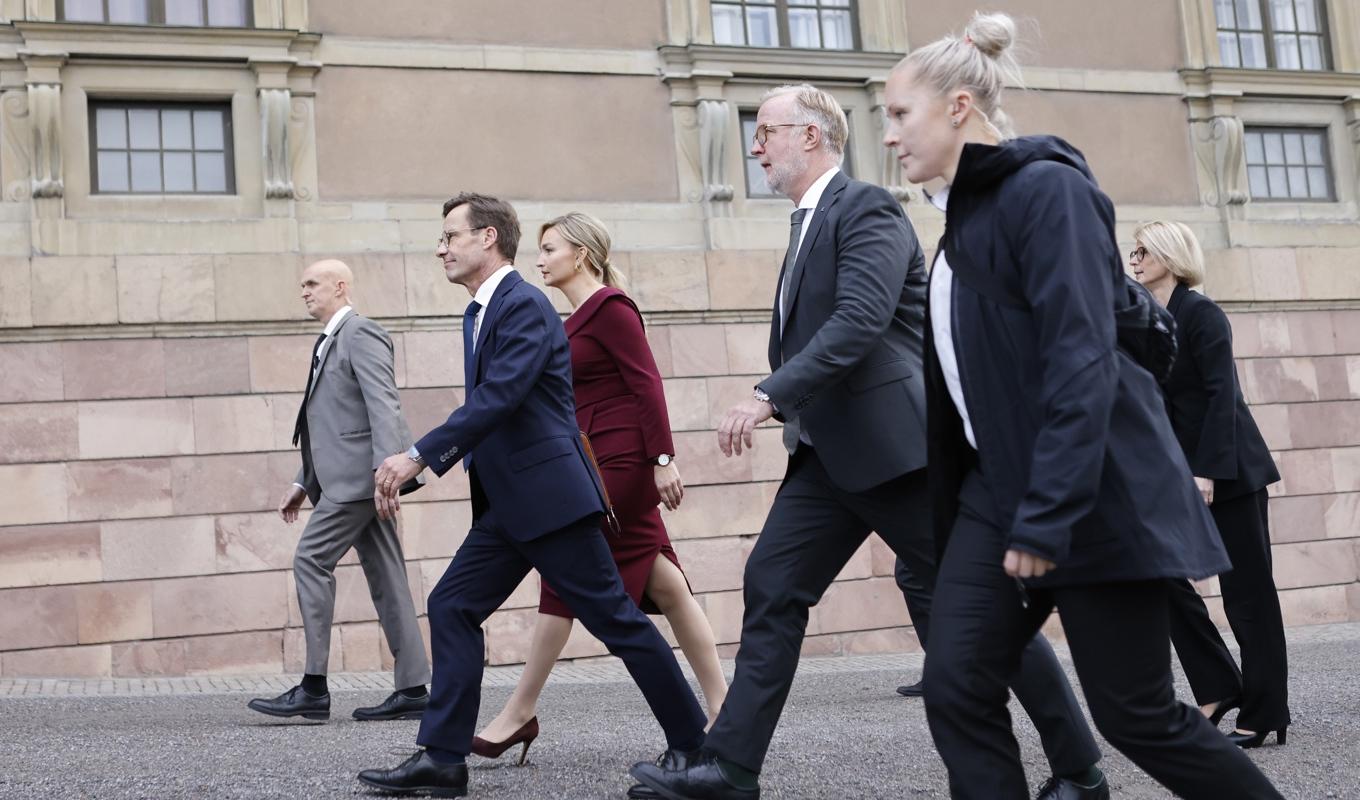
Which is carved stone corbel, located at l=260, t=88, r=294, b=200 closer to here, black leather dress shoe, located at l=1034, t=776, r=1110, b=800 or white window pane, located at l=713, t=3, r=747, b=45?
white window pane, located at l=713, t=3, r=747, b=45

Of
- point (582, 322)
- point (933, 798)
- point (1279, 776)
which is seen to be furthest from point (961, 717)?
point (582, 322)

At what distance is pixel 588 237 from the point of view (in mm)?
5824

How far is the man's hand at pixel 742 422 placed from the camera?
12.8 feet

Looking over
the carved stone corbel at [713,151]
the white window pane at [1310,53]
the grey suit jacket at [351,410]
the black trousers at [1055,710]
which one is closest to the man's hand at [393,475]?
the black trousers at [1055,710]

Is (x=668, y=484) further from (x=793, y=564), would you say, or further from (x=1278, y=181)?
(x=1278, y=181)

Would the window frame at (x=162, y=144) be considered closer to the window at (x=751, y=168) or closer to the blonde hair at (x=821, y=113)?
the window at (x=751, y=168)

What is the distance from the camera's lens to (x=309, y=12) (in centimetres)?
1148

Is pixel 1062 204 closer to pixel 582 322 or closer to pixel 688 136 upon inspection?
pixel 582 322

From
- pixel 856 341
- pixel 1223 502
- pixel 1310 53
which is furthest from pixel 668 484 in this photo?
pixel 1310 53

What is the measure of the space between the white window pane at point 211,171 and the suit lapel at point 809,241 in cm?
783

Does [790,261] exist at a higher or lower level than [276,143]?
lower

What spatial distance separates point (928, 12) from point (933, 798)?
32.5 ft

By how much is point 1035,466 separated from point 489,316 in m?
2.53

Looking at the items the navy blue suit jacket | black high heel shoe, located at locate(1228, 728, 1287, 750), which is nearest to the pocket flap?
the navy blue suit jacket
